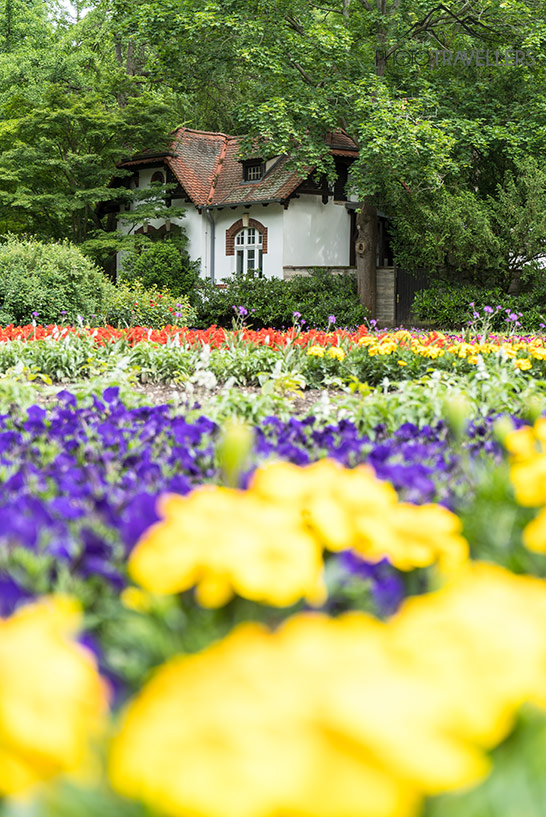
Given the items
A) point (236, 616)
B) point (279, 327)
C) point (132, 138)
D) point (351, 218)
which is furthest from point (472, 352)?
point (132, 138)

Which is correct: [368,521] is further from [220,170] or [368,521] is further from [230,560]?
[220,170]

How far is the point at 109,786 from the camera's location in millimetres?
852

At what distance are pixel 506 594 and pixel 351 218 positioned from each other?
83.2ft

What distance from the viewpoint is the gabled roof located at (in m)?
24.7

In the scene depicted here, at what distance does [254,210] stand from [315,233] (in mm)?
2171

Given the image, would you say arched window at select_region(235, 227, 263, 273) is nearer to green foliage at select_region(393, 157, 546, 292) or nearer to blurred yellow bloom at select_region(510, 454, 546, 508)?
green foliage at select_region(393, 157, 546, 292)

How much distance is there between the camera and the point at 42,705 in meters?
0.83

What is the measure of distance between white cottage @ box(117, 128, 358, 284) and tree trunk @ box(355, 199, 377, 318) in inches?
77.1

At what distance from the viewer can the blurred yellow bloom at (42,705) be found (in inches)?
30.5

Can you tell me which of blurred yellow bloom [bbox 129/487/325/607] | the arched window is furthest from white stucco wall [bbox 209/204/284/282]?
blurred yellow bloom [bbox 129/487/325/607]

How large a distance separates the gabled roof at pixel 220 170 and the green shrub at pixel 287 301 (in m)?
3.54

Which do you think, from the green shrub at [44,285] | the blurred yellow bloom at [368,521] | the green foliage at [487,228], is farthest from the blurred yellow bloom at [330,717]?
the green foliage at [487,228]

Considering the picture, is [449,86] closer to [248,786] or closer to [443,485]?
[443,485]

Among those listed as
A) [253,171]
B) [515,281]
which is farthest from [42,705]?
[253,171]
